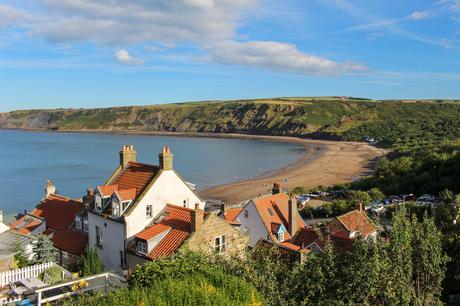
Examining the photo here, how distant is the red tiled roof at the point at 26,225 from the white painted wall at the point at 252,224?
12797 mm

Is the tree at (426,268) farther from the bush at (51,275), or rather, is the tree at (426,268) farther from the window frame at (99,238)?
the window frame at (99,238)

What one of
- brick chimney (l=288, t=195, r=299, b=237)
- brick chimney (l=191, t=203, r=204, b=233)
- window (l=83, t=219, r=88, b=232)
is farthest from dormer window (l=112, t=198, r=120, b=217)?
brick chimney (l=288, t=195, r=299, b=237)

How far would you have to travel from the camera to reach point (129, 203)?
21.8m

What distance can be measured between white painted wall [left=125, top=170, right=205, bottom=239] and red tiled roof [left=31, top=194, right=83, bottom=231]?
7.42 m

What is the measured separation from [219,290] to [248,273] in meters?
1.26

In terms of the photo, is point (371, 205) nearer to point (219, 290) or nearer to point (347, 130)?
point (219, 290)

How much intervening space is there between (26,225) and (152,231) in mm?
12346

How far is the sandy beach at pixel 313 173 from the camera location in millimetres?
73887

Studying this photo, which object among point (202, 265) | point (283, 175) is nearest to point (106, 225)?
point (202, 265)

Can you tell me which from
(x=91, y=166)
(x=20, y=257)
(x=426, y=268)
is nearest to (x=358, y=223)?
(x=426, y=268)

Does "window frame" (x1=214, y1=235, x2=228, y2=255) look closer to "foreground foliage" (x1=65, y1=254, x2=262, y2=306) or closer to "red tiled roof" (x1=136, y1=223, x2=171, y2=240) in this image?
"red tiled roof" (x1=136, y1=223, x2=171, y2=240)

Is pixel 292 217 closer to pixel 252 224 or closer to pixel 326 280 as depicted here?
pixel 252 224

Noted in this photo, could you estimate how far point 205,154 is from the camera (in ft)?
460

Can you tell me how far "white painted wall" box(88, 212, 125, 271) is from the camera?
71.3ft
